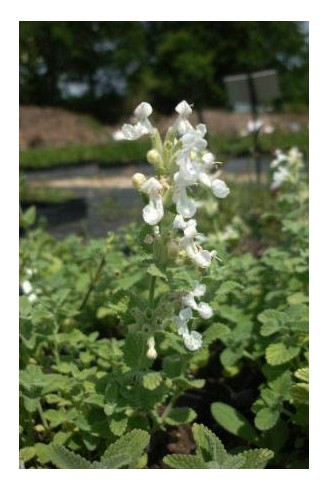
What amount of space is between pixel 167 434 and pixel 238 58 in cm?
1798

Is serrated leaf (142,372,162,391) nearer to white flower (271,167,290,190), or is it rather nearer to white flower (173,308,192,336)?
white flower (173,308,192,336)

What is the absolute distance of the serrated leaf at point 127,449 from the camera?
3.21 feet

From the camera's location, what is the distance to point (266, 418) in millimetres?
1357

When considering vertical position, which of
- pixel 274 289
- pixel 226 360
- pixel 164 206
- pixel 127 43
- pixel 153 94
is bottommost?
pixel 226 360

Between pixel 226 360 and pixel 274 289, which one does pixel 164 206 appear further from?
pixel 274 289

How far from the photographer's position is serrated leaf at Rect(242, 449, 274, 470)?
3.28 feet

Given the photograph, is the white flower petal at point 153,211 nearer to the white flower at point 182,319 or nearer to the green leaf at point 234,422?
the white flower at point 182,319

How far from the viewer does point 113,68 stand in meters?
22.1

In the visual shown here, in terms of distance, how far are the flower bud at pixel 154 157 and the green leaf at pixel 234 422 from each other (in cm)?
65

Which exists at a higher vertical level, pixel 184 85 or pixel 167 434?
pixel 184 85

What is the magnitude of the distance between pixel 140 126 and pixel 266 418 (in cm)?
65

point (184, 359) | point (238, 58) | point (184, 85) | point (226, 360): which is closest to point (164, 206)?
point (184, 359)

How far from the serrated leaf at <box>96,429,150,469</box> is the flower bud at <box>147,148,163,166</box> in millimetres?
434

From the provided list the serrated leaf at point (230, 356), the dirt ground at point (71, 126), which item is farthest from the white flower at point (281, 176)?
the dirt ground at point (71, 126)
